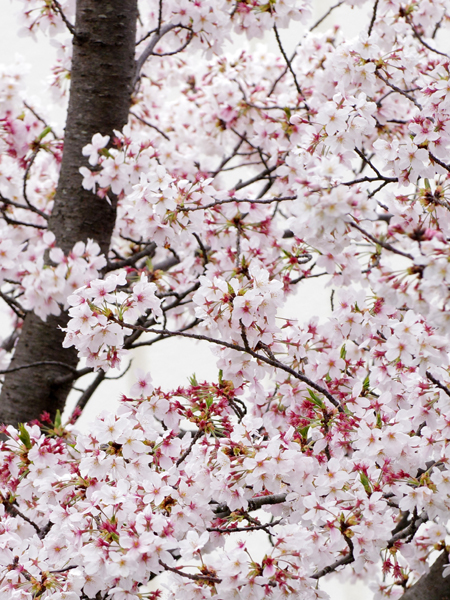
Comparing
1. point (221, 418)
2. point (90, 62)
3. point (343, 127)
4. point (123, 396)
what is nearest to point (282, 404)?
point (221, 418)

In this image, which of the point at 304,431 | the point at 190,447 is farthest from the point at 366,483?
the point at 190,447

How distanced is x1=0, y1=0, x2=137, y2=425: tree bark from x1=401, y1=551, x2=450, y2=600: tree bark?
125cm

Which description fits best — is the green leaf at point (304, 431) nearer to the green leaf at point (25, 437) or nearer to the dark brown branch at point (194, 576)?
the dark brown branch at point (194, 576)

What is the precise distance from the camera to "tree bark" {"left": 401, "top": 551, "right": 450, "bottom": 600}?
4.66 ft

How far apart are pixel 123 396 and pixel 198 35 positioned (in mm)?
1585

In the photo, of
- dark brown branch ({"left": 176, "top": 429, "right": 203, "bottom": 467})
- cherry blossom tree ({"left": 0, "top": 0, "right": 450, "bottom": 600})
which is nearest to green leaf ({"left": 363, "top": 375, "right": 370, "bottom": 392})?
cherry blossom tree ({"left": 0, "top": 0, "right": 450, "bottom": 600})

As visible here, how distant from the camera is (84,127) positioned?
2.19m

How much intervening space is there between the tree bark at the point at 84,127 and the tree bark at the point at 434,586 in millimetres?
1248

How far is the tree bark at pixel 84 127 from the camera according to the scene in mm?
2102

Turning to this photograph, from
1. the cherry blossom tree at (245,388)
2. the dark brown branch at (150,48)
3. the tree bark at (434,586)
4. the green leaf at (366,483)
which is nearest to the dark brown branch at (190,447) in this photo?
the cherry blossom tree at (245,388)

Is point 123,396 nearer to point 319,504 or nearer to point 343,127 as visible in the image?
point 319,504

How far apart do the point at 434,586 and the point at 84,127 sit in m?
1.79

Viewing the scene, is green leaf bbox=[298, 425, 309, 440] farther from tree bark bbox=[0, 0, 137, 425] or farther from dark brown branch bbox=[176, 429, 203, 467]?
tree bark bbox=[0, 0, 137, 425]

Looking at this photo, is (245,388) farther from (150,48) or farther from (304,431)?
(150,48)
